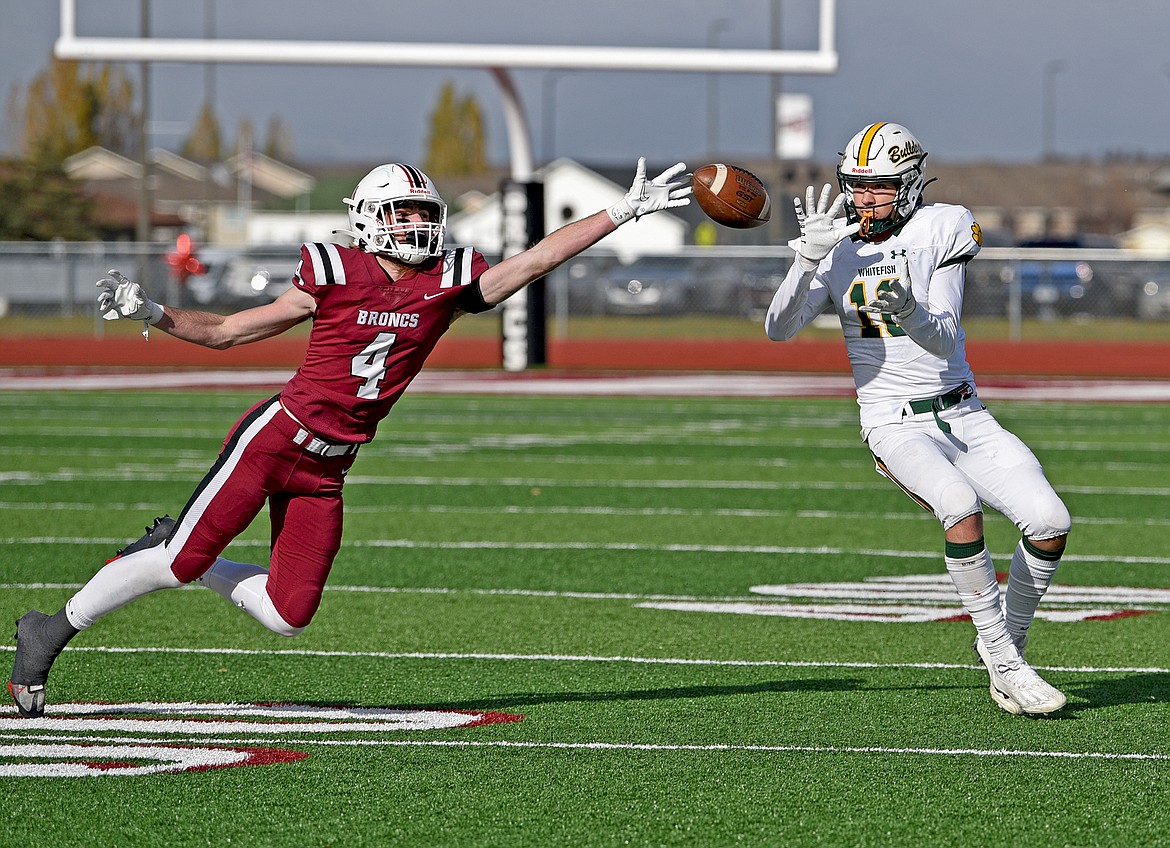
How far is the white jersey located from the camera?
230 inches

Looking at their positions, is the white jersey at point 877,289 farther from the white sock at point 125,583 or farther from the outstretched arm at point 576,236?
the white sock at point 125,583

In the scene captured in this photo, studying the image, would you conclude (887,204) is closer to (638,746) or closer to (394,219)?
(394,219)

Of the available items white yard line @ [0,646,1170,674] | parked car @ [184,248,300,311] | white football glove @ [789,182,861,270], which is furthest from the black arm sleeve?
parked car @ [184,248,300,311]

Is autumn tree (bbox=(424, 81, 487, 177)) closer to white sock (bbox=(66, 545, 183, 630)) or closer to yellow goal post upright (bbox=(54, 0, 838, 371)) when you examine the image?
yellow goal post upright (bbox=(54, 0, 838, 371))

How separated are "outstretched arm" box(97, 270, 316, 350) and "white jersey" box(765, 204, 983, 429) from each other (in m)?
1.64

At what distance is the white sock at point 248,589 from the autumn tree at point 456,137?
9093 cm

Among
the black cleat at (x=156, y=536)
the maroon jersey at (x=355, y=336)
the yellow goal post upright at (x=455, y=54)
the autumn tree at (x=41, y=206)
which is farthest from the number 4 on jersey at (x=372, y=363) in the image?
the autumn tree at (x=41, y=206)

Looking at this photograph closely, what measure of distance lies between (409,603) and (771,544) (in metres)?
2.55

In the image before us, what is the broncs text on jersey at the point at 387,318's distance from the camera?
209 inches

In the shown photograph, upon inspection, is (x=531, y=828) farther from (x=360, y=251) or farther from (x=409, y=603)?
(x=409, y=603)

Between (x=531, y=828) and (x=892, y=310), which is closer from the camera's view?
(x=531, y=828)

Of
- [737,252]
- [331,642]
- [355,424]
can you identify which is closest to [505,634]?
[331,642]

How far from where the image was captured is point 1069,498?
37.4 feet

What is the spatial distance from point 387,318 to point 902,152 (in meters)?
1.82
